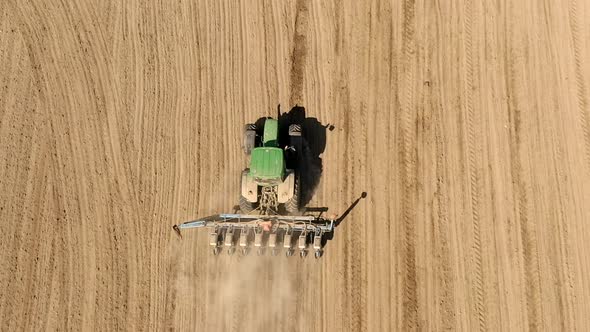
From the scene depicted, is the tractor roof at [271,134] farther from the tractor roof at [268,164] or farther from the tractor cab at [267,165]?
the tractor roof at [268,164]

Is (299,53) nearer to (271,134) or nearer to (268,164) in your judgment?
(271,134)

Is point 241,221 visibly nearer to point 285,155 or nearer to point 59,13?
point 285,155

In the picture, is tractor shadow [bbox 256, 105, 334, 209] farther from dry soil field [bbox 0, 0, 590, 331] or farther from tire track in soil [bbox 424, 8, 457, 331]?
tire track in soil [bbox 424, 8, 457, 331]

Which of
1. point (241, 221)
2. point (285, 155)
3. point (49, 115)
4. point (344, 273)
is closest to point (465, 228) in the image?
point (344, 273)

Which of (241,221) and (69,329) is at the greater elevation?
(241,221)

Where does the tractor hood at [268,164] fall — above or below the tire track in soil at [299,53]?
below

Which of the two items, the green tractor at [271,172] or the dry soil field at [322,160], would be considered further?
the dry soil field at [322,160]

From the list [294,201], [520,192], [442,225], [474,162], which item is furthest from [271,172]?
[520,192]

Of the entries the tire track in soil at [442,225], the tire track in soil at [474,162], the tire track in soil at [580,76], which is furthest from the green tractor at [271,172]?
the tire track in soil at [580,76]
